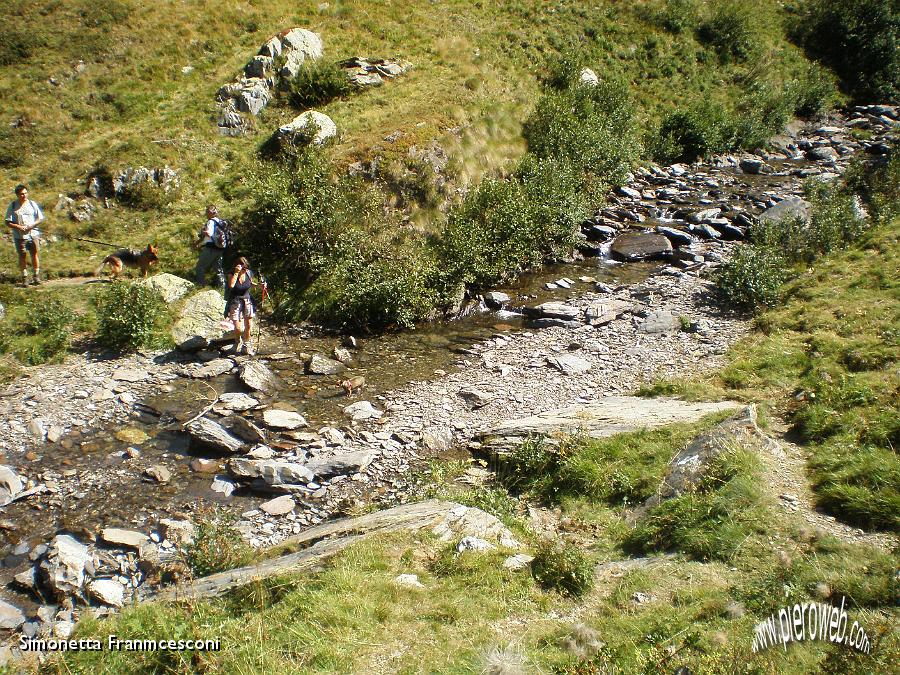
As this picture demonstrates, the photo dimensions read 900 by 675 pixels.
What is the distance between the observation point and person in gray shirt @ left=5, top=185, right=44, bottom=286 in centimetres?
1800

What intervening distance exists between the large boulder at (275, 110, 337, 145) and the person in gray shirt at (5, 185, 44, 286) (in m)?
9.62

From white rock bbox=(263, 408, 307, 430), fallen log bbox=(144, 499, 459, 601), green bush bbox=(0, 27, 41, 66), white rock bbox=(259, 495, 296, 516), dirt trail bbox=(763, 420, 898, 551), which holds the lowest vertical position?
white rock bbox=(259, 495, 296, 516)

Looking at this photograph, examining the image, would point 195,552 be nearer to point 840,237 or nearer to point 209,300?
point 209,300

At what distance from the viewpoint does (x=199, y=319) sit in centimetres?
1711

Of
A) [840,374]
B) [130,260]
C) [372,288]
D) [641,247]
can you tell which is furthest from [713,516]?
[130,260]

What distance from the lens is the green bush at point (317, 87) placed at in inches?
1105

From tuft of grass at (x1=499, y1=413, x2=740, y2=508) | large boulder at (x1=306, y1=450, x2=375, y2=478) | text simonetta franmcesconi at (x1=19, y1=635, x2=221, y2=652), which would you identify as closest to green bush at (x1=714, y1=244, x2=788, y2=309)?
tuft of grass at (x1=499, y1=413, x2=740, y2=508)

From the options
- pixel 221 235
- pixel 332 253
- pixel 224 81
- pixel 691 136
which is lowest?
pixel 332 253

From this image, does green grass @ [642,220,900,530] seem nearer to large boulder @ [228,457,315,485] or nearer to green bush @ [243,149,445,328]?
large boulder @ [228,457,315,485]

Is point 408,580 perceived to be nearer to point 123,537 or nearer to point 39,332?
point 123,537

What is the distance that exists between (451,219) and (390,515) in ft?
47.8

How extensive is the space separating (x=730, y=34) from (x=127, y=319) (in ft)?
174

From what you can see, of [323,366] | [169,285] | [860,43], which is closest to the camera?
[323,366]

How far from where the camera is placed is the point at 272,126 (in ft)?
88.7
